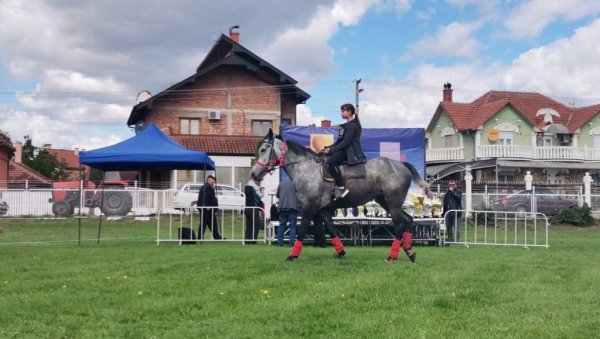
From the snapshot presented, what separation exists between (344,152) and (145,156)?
319 inches

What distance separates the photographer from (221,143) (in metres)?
43.2

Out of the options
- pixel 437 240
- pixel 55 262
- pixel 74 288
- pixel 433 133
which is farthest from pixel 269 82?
pixel 74 288

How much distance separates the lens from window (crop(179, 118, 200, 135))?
4547 centimetres

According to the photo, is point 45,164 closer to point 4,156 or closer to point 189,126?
point 4,156

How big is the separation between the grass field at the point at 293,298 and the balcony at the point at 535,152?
1655 inches

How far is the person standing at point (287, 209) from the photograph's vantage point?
16.9 m

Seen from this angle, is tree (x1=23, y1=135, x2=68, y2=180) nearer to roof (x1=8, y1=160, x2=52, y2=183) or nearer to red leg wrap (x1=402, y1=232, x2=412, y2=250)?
roof (x1=8, y1=160, x2=52, y2=183)

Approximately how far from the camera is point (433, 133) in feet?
198

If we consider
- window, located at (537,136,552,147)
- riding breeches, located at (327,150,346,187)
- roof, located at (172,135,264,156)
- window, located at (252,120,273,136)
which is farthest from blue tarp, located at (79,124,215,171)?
window, located at (537,136,552,147)

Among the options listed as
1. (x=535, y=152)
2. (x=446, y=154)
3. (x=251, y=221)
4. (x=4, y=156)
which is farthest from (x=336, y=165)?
(x=4, y=156)

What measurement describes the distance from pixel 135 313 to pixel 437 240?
13107mm

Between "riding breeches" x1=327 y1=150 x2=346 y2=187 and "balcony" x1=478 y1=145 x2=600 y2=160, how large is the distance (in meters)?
43.5

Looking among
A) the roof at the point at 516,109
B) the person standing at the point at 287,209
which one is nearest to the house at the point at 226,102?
the roof at the point at 516,109

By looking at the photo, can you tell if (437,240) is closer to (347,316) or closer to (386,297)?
(386,297)
